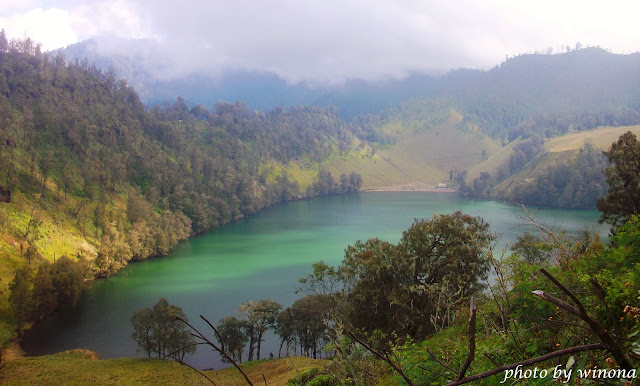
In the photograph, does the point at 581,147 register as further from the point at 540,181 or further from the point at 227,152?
the point at 227,152

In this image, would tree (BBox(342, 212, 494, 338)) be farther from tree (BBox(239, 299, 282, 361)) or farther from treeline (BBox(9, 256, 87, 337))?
treeline (BBox(9, 256, 87, 337))

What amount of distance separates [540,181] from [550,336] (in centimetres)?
10349

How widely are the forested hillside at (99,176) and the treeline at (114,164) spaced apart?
21cm

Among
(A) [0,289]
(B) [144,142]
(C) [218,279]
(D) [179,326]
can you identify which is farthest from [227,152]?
(D) [179,326]

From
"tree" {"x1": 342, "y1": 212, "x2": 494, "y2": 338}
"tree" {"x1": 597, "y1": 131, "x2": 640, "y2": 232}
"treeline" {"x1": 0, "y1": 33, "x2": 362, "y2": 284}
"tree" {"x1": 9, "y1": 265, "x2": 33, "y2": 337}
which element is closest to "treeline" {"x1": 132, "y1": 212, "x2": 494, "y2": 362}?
"tree" {"x1": 342, "y1": 212, "x2": 494, "y2": 338}

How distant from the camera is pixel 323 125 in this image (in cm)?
17225

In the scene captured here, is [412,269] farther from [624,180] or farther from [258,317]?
[624,180]

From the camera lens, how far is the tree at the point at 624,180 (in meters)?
22.3


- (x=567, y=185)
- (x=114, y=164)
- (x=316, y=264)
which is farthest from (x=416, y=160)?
(x=316, y=264)

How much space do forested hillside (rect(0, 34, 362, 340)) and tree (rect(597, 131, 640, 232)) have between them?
41.3 metres

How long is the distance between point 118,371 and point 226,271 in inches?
918

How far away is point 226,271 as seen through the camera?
46.8 metres

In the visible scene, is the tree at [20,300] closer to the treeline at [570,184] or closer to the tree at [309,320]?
the tree at [309,320]

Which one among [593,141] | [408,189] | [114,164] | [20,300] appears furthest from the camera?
[408,189]
